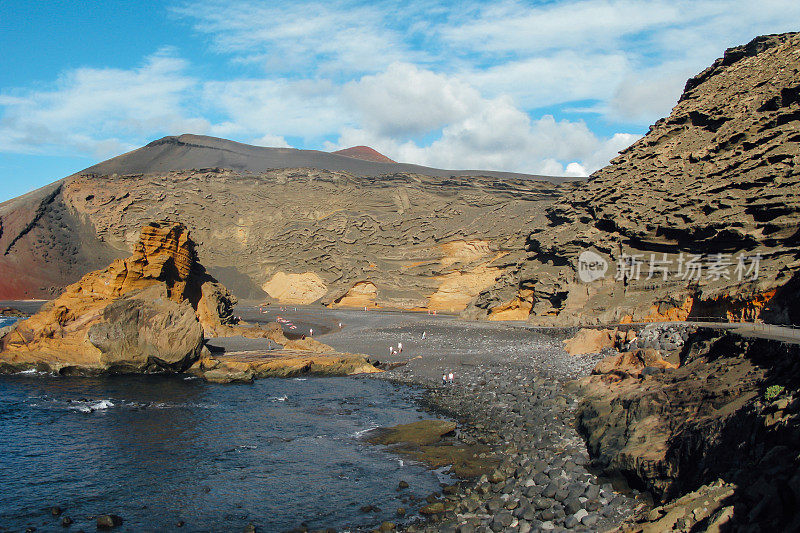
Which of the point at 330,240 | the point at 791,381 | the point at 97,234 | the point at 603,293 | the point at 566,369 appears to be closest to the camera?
the point at 791,381

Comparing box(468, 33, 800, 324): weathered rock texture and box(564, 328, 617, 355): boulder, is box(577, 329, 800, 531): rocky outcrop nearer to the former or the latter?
box(468, 33, 800, 324): weathered rock texture

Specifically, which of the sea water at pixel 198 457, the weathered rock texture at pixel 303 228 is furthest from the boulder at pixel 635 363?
the weathered rock texture at pixel 303 228

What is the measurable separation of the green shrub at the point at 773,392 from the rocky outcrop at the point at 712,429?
0.02m

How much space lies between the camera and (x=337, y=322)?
45938 millimetres

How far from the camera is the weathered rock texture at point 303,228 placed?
5822 centimetres

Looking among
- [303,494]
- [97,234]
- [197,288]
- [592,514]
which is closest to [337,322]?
[197,288]

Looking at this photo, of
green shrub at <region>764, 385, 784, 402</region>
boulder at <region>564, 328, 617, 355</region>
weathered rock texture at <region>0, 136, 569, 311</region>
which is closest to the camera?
green shrub at <region>764, 385, 784, 402</region>

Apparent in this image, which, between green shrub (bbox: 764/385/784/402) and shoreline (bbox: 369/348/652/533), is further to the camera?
shoreline (bbox: 369/348/652/533)

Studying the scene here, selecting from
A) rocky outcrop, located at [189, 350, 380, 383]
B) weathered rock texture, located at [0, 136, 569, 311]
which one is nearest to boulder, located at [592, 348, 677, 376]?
rocky outcrop, located at [189, 350, 380, 383]

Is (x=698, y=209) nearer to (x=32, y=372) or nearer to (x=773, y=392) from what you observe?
(x=773, y=392)

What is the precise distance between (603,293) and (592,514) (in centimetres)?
2722

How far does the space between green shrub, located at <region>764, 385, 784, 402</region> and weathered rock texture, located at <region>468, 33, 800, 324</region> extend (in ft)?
33.5

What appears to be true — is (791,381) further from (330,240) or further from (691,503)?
(330,240)

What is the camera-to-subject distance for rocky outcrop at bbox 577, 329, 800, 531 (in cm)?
643
